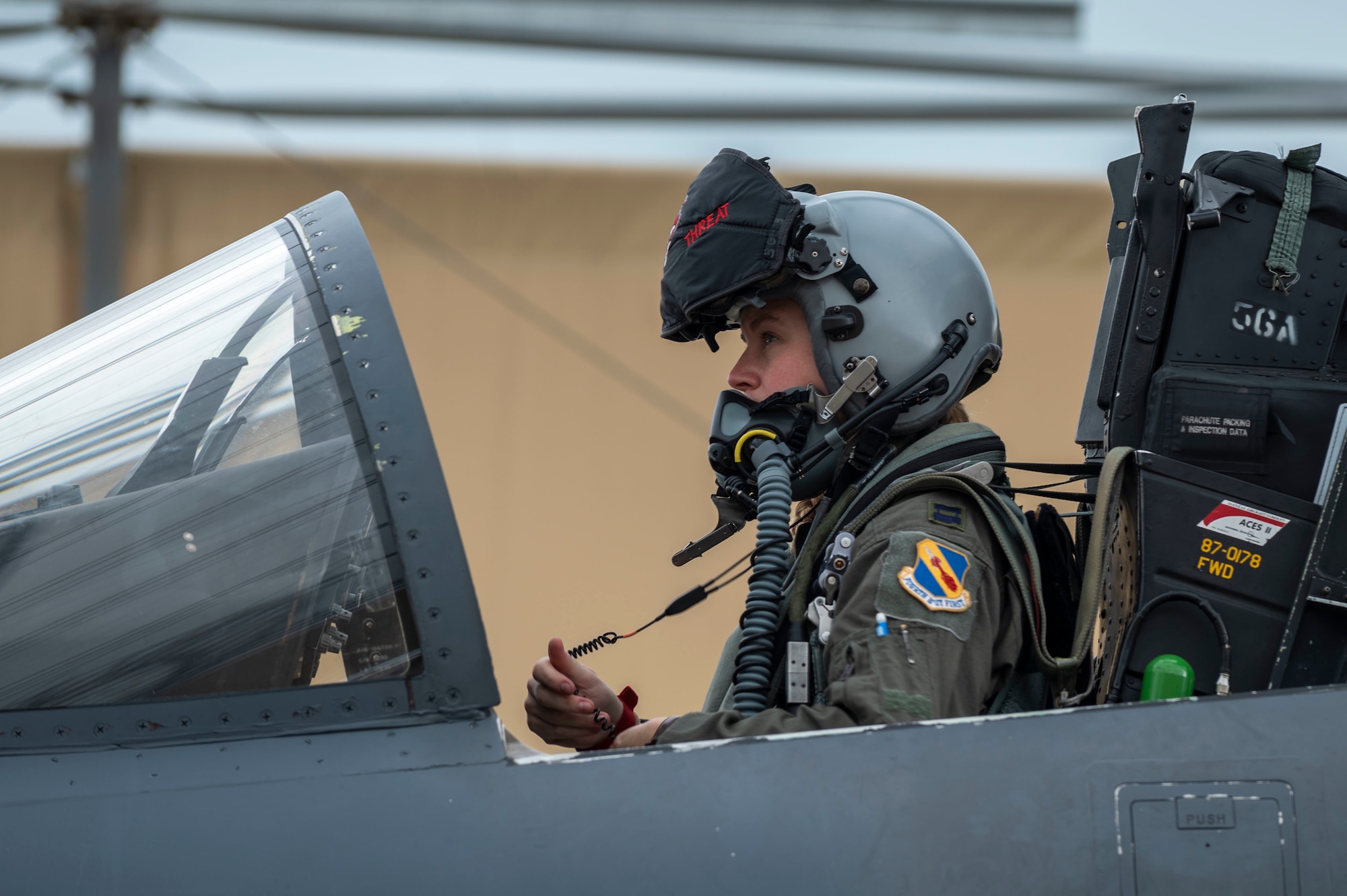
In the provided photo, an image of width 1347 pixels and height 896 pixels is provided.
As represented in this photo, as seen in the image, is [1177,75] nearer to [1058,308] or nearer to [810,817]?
[1058,308]

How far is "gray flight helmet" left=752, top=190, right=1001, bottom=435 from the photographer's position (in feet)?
6.08

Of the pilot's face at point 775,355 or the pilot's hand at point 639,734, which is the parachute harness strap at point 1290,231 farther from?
the pilot's hand at point 639,734

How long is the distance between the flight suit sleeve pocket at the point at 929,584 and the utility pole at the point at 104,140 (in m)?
5.22

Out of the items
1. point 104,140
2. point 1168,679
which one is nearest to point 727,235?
point 1168,679

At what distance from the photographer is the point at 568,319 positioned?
257 inches

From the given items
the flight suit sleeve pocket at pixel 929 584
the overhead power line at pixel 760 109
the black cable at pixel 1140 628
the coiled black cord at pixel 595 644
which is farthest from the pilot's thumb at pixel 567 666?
the overhead power line at pixel 760 109

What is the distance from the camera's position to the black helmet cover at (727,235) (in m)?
1.79

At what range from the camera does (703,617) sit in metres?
6.34

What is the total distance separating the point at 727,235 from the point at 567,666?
2.33ft

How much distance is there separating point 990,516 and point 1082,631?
0.21 meters

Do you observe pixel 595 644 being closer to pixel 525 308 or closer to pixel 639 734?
pixel 639 734

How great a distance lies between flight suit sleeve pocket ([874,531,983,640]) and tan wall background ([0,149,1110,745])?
468 centimetres

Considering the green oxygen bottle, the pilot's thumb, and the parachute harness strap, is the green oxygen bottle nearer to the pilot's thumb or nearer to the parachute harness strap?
the parachute harness strap

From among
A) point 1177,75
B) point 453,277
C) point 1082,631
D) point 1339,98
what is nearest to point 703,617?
point 453,277
